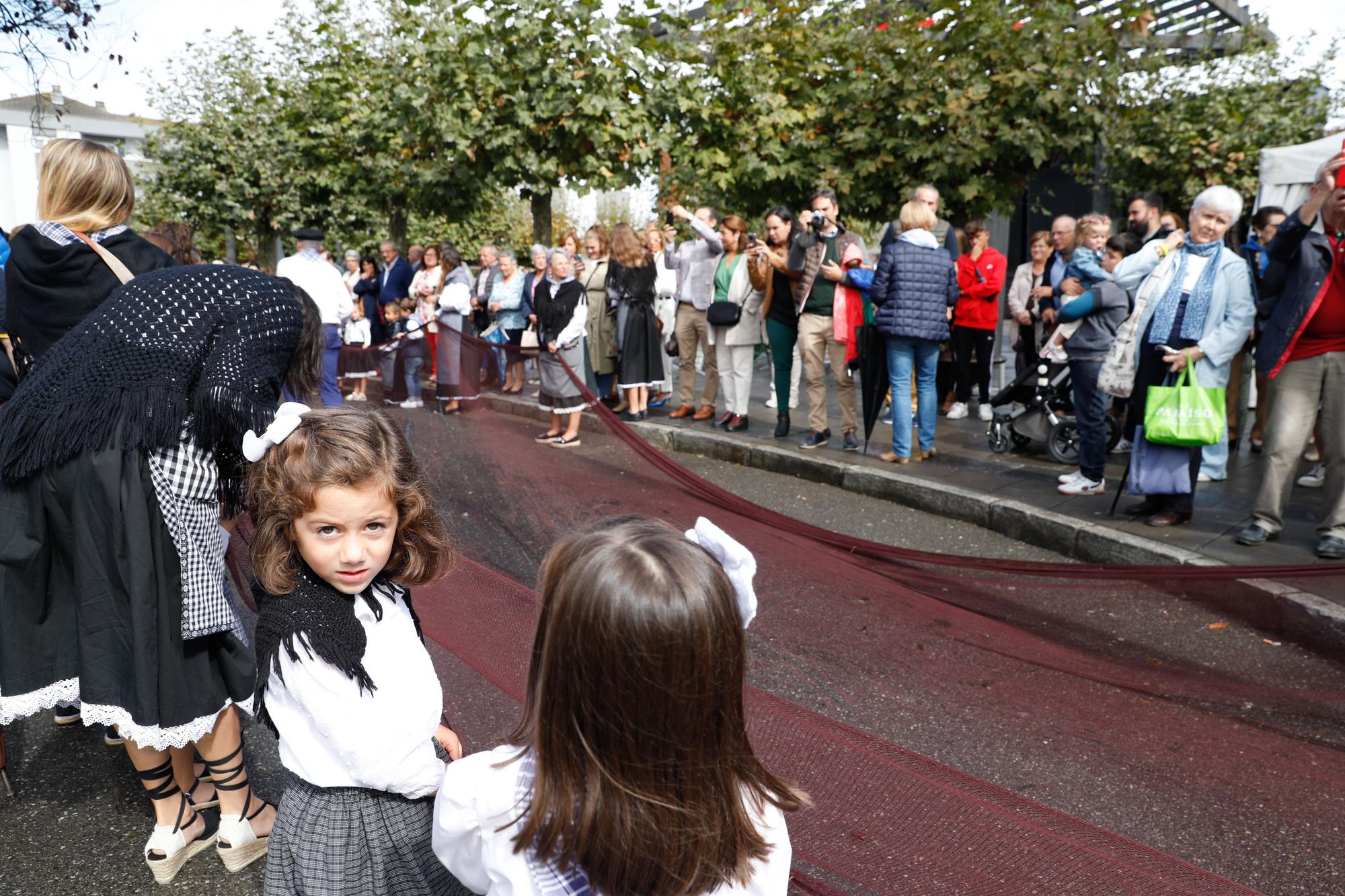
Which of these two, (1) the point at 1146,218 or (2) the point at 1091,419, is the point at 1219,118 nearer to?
(1) the point at 1146,218

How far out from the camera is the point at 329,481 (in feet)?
5.68

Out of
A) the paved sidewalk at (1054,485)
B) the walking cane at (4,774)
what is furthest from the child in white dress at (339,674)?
the paved sidewalk at (1054,485)

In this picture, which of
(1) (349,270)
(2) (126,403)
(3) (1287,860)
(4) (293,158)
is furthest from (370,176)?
(3) (1287,860)

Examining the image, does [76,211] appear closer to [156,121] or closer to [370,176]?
[370,176]

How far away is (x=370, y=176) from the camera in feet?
41.9

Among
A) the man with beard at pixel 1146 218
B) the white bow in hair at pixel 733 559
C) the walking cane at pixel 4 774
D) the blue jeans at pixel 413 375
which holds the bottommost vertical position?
the walking cane at pixel 4 774

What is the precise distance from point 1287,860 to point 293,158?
1911cm

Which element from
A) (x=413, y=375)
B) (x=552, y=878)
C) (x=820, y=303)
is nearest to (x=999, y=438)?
(x=820, y=303)

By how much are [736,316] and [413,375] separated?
3568mm

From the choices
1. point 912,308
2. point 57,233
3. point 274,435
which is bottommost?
point 274,435

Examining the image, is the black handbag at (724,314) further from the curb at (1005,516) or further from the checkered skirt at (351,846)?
the checkered skirt at (351,846)

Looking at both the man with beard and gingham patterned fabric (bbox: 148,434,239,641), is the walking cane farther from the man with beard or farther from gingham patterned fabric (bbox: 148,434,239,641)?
the man with beard

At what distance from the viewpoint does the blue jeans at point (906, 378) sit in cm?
724

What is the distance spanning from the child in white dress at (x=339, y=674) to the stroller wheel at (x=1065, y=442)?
6.40 meters
